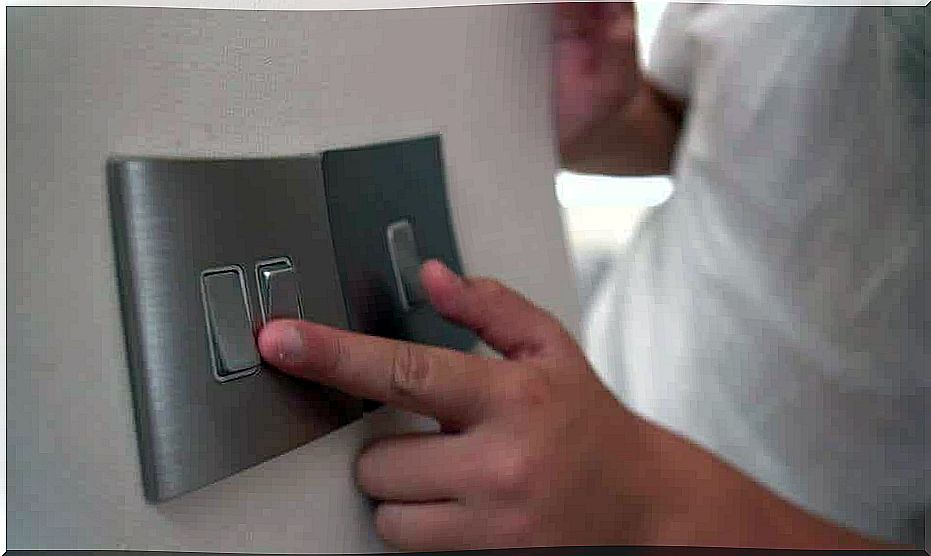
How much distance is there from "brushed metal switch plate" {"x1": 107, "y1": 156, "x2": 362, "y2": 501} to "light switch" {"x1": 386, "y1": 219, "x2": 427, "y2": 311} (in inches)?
1.5

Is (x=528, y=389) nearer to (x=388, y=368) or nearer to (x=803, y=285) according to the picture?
(x=388, y=368)

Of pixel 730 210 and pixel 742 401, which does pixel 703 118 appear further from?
pixel 742 401

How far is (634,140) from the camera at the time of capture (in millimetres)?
451

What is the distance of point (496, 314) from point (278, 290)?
108 mm

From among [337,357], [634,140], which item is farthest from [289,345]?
[634,140]

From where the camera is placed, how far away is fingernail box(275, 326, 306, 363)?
295mm

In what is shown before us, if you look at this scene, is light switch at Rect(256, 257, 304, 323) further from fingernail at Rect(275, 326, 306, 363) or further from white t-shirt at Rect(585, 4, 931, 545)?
white t-shirt at Rect(585, 4, 931, 545)

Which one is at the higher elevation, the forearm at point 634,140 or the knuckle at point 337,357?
the forearm at point 634,140

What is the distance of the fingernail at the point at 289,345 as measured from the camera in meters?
0.29

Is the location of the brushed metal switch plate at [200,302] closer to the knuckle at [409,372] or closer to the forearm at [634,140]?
the knuckle at [409,372]

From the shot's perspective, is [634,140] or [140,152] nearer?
[140,152]

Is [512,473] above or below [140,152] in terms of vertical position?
below

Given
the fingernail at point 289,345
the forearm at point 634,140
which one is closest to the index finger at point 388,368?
the fingernail at point 289,345

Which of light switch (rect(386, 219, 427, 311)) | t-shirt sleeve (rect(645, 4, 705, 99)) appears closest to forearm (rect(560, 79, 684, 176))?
t-shirt sleeve (rect(645, 4, 705, 99))
